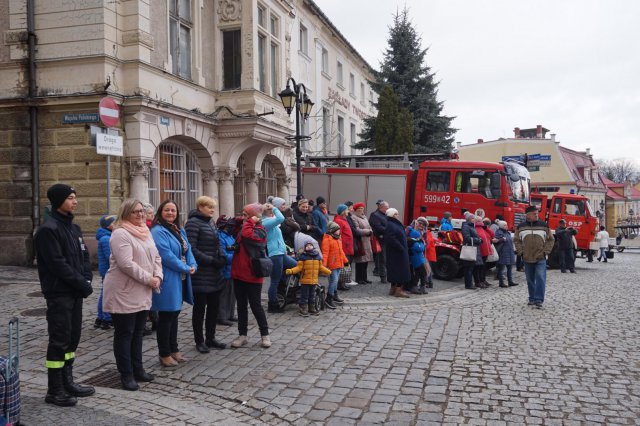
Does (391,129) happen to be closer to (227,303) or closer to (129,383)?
(227,303)

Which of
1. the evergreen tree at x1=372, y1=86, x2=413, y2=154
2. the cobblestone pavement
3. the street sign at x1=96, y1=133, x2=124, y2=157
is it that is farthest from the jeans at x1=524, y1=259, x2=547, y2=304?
the evergreen tree at x1=372, y1=86, x2=413, y2=154

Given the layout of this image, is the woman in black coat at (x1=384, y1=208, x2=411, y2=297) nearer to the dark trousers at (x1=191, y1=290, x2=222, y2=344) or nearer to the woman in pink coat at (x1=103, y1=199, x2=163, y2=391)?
the dark trousers at (x1=191, y1=290, x2=222, y2=344)

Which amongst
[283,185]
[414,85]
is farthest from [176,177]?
[414,85]

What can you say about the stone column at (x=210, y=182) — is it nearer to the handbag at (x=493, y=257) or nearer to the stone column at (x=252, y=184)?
the stone column at (x=252, y=184)

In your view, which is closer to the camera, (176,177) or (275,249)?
(275,249)

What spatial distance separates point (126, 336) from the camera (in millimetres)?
5434

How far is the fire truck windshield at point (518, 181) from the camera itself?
54.7 feet

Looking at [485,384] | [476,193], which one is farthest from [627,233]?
[485,384]

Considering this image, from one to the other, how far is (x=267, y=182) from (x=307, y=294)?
12.9 meters

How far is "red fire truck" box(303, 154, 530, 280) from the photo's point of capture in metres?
16.3

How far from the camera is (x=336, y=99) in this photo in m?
31.0

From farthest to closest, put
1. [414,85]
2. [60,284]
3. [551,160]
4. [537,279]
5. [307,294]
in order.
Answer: [551,160] → [414,85] → [537,279] → [307,294] → [60,284]

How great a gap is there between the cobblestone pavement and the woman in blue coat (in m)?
0.40

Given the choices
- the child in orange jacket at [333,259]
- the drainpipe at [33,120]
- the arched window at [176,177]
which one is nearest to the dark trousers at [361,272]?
the child in orange jacket at [333,259]
